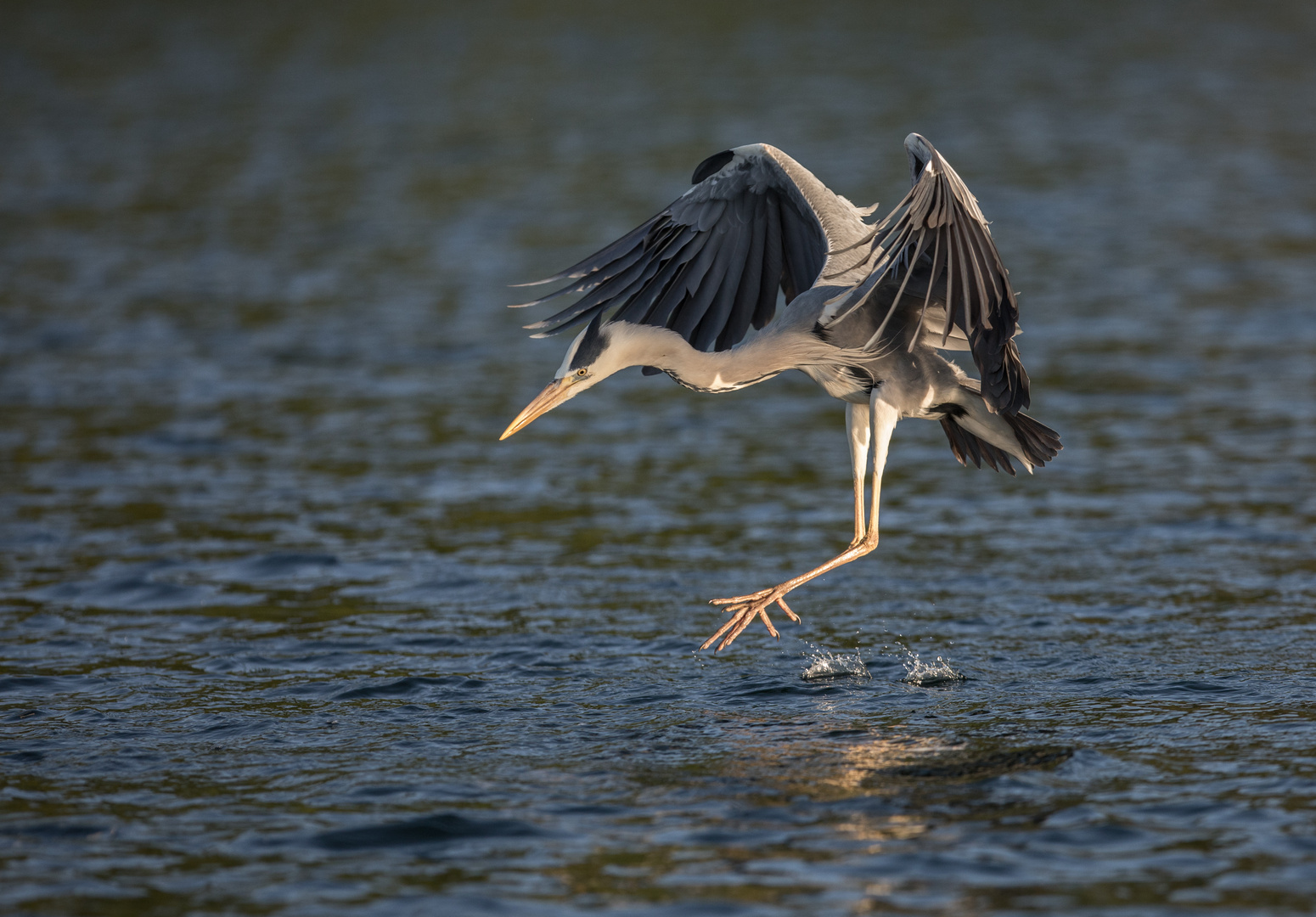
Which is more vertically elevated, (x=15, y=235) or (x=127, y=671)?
(x=15, y=235)

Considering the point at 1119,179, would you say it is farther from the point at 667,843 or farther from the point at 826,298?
the point at 667,843

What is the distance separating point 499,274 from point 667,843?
12857mm

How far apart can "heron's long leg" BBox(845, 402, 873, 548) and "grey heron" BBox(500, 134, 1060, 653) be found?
0.4 inches

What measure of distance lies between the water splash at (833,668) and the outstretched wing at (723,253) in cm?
194

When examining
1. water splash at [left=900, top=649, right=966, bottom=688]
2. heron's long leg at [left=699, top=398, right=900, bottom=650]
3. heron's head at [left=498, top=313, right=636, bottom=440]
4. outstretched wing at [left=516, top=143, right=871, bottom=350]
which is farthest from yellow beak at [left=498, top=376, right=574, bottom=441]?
water splash at [left=900, top=649, right=966, bottom=688]

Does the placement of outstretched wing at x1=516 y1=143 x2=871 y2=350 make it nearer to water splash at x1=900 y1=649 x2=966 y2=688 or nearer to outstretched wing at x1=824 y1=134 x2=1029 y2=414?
outstretched wing at x1=824 y1=134 x2=1029 y2=414

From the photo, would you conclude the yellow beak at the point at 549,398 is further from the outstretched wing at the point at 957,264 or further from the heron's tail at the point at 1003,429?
the heron's tail at the point at 1003,429

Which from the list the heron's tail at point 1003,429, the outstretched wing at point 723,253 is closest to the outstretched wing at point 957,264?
the heron's tail at point 1003,429

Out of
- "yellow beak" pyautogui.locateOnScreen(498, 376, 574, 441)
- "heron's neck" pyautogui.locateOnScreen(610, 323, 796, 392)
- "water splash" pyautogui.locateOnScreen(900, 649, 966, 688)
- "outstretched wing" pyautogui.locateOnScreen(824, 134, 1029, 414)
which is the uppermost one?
"outstretched wing" pyautogui.locateOnScreen(824, 134, 1029, 414)

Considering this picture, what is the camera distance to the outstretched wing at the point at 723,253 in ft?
29.7

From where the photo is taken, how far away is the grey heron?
7.64 metres

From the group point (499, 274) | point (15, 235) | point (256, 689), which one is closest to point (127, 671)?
point (256, 689)

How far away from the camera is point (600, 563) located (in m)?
10.9

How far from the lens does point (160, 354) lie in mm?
15875
